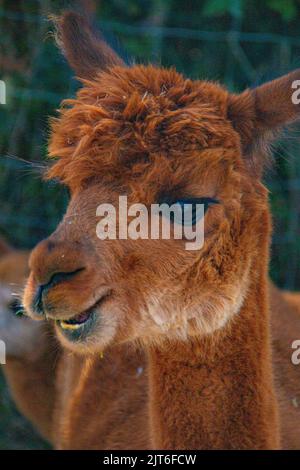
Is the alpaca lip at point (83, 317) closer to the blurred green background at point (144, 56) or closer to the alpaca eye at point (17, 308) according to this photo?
the alpaca eye at point (17, 308)

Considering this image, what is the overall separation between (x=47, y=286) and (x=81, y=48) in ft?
3.82

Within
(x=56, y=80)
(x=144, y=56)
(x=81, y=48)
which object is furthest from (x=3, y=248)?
(x=81, y=48)

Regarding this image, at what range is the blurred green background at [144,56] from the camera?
18.9ft

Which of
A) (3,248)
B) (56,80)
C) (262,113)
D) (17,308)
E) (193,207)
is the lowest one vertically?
→ (17,308)

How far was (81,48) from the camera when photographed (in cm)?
307

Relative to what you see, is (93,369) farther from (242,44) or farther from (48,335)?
(242,44)

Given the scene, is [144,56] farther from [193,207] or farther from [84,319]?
[84,319]

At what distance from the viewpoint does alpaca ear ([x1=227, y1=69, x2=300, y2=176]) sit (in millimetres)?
2639

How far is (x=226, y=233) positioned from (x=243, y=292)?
22 cm

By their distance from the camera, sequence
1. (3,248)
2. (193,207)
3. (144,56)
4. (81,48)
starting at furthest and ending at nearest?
(144,56) < (3,248) < (81,48) < (193,207)

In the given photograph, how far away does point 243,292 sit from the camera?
2.63 metres

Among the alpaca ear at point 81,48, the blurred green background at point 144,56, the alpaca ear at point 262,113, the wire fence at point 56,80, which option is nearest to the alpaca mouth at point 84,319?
the alpaca ear at point 262,113
